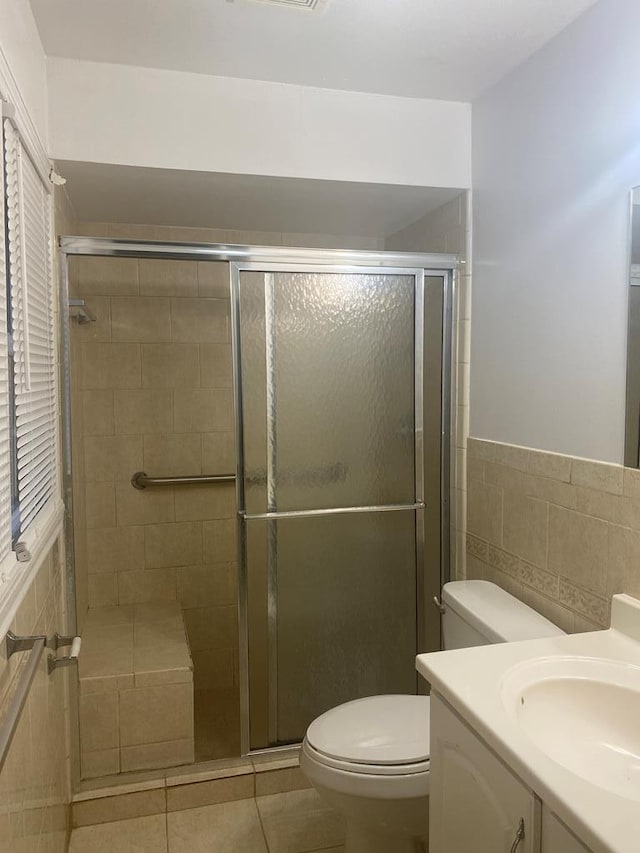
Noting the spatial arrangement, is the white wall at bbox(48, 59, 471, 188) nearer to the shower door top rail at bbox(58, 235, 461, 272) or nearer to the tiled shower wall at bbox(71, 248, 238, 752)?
the shower door top rail at bbox(58, 235, 461, 272)

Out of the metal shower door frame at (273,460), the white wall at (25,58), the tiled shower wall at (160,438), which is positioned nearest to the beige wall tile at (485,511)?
the metal shower door frame at (273,460)

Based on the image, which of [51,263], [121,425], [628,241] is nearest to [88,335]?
[121,425]

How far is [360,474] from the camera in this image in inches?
89.5

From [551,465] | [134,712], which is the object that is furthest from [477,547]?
[134,712]

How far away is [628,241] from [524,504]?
0.82m

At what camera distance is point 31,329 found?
5.17 ft

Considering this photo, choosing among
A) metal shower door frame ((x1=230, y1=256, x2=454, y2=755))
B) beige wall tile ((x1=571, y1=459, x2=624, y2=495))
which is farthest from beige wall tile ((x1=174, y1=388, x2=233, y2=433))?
beige wall tile ((x1=571, y1=459, x2=624, y2=495))

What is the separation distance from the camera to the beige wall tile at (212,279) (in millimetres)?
3035

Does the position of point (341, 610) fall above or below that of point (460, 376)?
below

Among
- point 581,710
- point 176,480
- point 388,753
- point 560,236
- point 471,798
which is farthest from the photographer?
point 176,480

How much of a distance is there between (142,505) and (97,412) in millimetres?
486

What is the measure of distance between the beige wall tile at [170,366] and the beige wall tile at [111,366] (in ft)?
0.13

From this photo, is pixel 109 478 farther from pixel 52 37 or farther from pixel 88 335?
pixel 52 37

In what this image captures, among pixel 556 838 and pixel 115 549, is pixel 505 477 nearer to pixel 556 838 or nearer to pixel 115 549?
pixel 556 838
